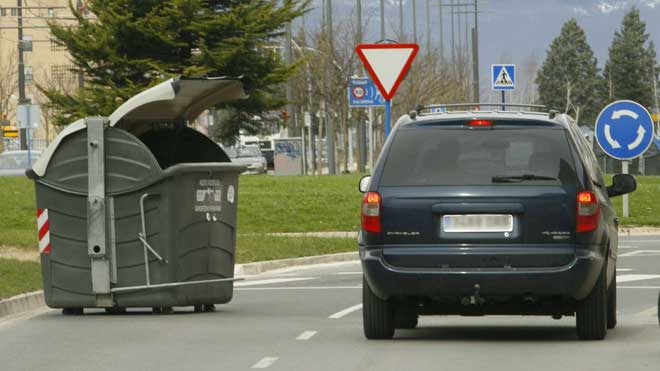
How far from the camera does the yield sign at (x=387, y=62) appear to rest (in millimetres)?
23188

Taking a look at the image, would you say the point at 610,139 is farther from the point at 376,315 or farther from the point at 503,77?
the point at 376,315

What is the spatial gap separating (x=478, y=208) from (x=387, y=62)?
1126 cm

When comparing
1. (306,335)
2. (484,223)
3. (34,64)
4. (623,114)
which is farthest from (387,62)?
(34,64)

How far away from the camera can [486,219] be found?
485 inches

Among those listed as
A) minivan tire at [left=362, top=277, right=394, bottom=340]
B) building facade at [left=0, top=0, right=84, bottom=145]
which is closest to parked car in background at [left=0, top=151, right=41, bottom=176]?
building facade at [left=0, top=0, right=84, bottom=145]

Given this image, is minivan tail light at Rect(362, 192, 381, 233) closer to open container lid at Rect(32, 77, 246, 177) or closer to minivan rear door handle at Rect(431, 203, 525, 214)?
minivan rear door handle at Rect(431, 203, 525, 214)

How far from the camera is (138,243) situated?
16.3 meters

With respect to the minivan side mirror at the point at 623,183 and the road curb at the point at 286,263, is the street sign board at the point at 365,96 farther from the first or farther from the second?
the minivan side mirror at the point at 623,183

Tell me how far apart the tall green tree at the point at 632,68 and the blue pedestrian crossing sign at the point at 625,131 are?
106m

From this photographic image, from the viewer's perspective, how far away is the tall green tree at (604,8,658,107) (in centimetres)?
13525

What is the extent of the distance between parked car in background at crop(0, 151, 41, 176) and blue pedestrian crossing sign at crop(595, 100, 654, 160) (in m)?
26.1

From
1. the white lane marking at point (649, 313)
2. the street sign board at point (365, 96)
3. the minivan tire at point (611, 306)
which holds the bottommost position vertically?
the white lane marking at point (649, 313)

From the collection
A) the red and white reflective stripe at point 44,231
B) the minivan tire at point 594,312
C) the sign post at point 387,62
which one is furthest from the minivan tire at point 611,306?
the sign post at point 387,62

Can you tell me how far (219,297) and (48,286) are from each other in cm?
165
